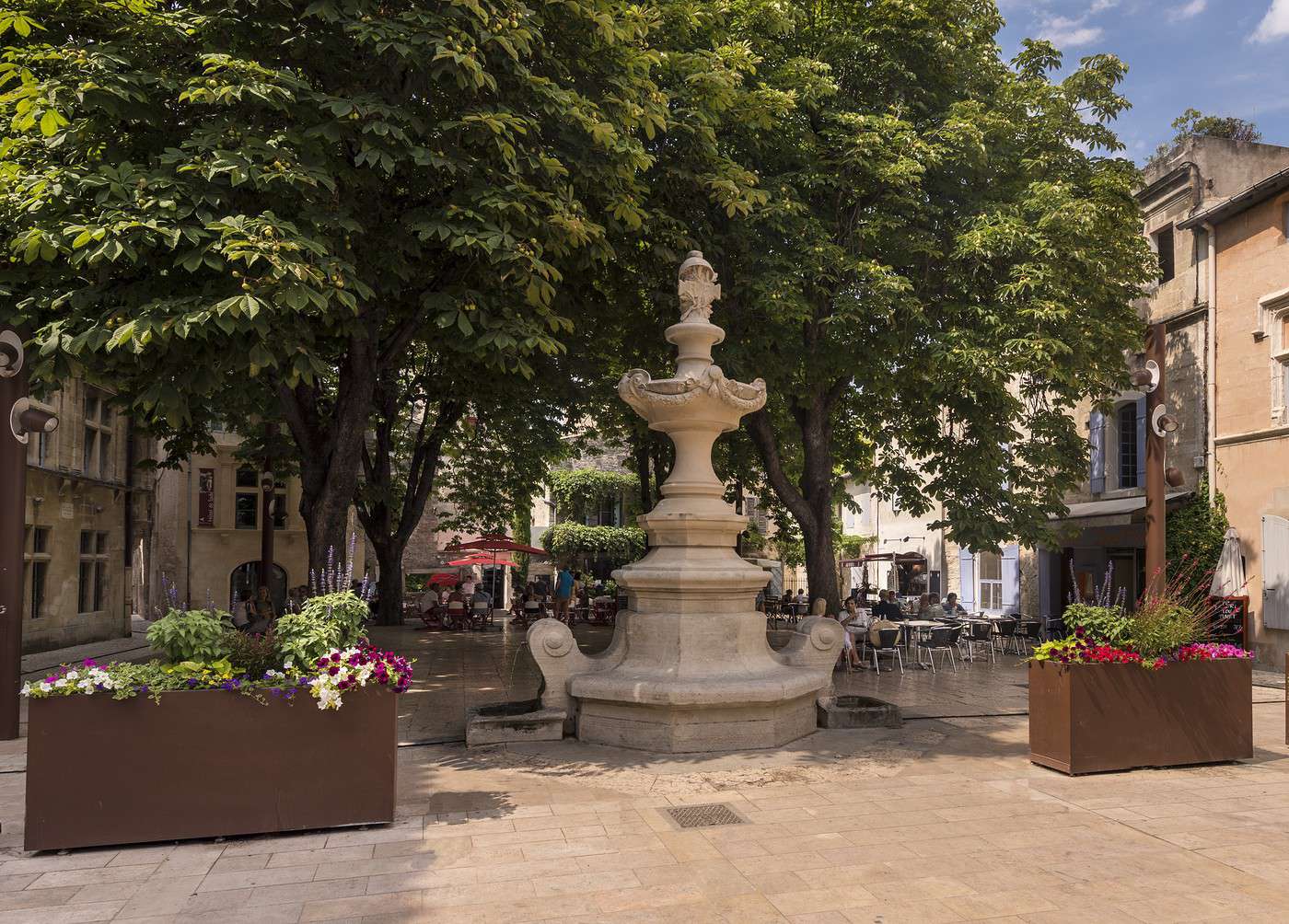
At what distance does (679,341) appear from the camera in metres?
9.54

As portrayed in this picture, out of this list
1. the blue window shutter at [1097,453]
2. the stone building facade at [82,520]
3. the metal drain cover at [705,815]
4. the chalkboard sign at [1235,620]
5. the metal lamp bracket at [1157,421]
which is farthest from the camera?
the blue window shutter at [1097,453]

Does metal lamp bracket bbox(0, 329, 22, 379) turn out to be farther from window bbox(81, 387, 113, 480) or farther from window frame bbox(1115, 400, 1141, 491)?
window frame bbox(1115, 400, 1141, 491)

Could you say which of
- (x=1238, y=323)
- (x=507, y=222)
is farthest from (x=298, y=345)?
(x=1238, y=323)

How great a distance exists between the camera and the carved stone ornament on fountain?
26.9 feet

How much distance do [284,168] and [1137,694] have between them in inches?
323

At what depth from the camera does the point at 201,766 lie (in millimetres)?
5609

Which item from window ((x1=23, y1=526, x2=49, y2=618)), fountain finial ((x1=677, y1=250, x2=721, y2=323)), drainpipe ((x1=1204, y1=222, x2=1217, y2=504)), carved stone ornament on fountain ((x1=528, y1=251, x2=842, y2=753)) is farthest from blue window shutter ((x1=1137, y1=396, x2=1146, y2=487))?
window ((x1=23, y1=526, x2=49, y2=618))

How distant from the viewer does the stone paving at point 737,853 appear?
4.68 metres

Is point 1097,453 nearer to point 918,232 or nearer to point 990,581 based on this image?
point 990,581

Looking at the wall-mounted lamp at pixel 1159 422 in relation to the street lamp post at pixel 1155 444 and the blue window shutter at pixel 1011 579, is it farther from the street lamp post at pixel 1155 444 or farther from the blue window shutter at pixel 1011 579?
Result: the blue window shutter at pixel 1011 579

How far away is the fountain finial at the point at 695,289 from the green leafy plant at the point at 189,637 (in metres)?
5.35

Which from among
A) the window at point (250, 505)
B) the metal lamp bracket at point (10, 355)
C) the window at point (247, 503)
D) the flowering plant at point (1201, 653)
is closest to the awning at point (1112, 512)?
the flowering plant at point (1201, 653)

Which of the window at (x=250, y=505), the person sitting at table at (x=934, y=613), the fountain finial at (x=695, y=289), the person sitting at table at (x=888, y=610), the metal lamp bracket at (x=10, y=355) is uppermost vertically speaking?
the fountain finial at (x=695, y=289)

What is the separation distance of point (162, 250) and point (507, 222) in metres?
2.98
